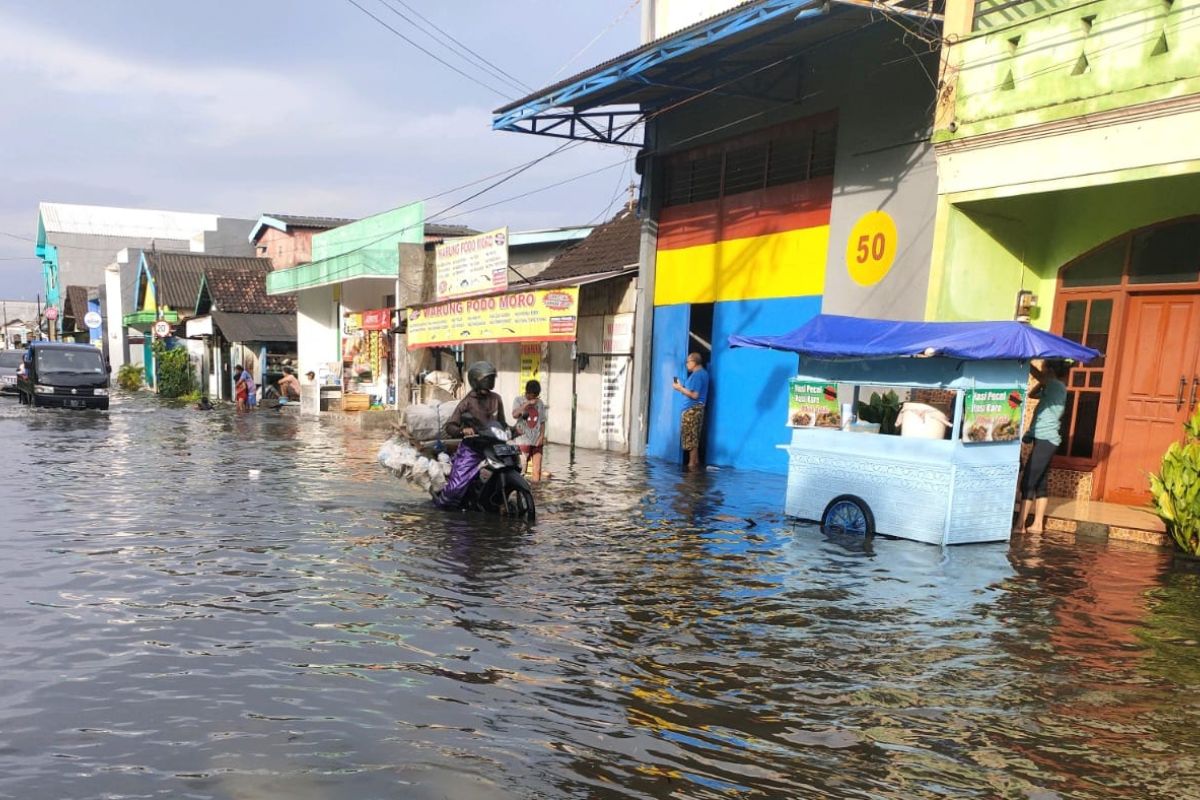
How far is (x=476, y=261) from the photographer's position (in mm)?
21109

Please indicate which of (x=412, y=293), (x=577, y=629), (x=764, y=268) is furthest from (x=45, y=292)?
(x=577, y=629)

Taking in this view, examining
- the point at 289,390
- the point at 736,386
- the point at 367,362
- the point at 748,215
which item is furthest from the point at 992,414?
the point at 289,390

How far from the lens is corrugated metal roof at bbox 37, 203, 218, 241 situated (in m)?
67.1

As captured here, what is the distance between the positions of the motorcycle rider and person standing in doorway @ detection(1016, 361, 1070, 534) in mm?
6049

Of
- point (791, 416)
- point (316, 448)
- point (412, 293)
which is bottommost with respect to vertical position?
point (316, 448)

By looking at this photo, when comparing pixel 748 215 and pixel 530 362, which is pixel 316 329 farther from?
pixel 748 215

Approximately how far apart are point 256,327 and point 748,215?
89.6ft

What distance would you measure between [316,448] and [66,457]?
456 centimetres

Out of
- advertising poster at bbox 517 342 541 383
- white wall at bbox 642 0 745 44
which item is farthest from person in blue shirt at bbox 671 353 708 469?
white wall at bbox 642 0 745 44

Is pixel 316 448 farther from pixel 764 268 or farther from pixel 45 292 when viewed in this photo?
pixel 45 292

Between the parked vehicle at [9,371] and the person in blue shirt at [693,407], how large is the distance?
29664 mm

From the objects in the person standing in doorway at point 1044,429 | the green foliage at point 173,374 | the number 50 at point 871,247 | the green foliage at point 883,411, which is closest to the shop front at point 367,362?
the green foliage at point 173,374

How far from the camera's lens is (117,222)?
6912cm

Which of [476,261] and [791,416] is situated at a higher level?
[476,261]
